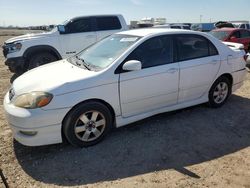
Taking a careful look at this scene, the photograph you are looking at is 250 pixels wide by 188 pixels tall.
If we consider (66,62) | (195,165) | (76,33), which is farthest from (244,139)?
(76,33)

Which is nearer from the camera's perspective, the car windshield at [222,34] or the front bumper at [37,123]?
the front bumper at [37,123]

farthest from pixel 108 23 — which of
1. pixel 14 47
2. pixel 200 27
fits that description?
pixel 200 27

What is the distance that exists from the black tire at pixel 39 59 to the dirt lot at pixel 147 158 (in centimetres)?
417

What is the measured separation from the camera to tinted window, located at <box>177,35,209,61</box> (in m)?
5.03

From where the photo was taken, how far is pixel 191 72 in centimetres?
505

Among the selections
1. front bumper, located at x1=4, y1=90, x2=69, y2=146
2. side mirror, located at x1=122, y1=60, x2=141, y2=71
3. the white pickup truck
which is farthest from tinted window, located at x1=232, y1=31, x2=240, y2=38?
front bumper, located at x1=4, y1=90, x2=69, y2=146

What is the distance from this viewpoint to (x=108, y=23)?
10102 mm

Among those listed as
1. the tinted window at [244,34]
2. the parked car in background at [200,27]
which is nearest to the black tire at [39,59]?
the tinted window at [244,34]

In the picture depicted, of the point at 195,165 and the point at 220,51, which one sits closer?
the point at 195,165

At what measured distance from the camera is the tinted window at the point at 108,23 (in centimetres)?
997

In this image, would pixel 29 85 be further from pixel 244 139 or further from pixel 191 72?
pixel 244 139

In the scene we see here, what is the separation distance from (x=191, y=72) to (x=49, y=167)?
285cm

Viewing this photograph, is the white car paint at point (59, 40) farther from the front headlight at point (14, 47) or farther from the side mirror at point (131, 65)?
the side mirror at point (131, 65)

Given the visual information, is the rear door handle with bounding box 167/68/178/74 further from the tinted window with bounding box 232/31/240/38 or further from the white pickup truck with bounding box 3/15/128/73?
the tinted window with bounding box 232/31/240/38
